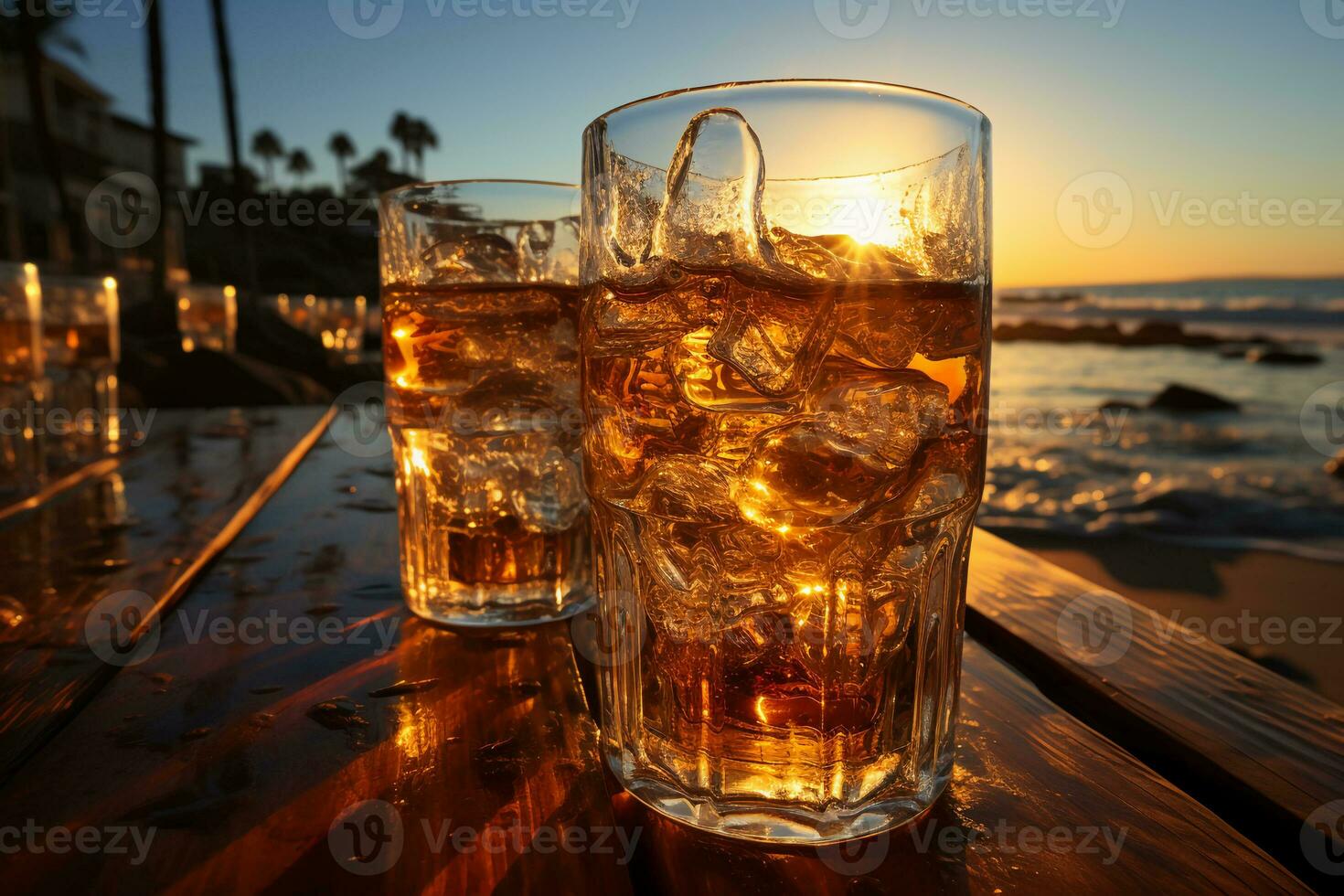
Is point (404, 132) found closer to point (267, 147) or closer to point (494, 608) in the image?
point (267, 147)

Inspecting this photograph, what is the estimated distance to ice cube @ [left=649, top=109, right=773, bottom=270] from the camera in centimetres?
66

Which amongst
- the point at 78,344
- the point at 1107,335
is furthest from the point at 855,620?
the point at 1107,335

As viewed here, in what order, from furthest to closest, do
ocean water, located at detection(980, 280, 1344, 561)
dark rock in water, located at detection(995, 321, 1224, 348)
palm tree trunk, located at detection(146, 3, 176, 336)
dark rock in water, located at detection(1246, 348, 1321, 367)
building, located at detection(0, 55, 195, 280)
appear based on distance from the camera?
building, located at detection(0, 55, 195, 280) < dark rock in water, located at detection(995, 321, 1224, 348) < dark rock in water, located at detection(1246, 348, 1321, 367) < palm tree trunk, located at detection(146, 3, 176, 336) < ocean water, located at detection(980, 280, 1344, 561)

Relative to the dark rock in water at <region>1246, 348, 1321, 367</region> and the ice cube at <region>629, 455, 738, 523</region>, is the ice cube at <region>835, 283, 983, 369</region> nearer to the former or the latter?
the ice cube at <region>629, 455, 738, 523</region>

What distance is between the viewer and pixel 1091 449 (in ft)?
26.0

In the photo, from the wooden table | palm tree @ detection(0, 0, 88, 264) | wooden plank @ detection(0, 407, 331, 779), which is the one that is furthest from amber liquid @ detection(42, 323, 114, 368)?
palm tree @ detection(0, 0, 88, 264)

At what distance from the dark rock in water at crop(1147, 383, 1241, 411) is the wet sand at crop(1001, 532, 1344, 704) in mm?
7330

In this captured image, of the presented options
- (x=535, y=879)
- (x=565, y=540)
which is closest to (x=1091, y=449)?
(x=565, y=540)

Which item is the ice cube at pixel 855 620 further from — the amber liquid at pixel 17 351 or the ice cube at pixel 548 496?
the amber liquid at pixel 17 351

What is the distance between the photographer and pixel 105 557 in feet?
4.37

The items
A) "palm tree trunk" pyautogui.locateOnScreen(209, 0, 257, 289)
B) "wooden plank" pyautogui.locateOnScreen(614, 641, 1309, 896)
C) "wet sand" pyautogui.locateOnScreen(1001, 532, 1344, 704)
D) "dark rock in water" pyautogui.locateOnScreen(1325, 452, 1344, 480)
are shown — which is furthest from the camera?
"palm tree trunk" pyautogui.locateOnScreen(209, 0, 257, 289)

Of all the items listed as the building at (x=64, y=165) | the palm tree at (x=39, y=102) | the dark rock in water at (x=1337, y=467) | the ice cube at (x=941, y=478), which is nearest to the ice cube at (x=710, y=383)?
the ice cube at (x=941, y=478)

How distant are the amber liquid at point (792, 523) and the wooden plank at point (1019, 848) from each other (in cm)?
3

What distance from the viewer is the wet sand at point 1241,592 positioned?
3.18 meters
